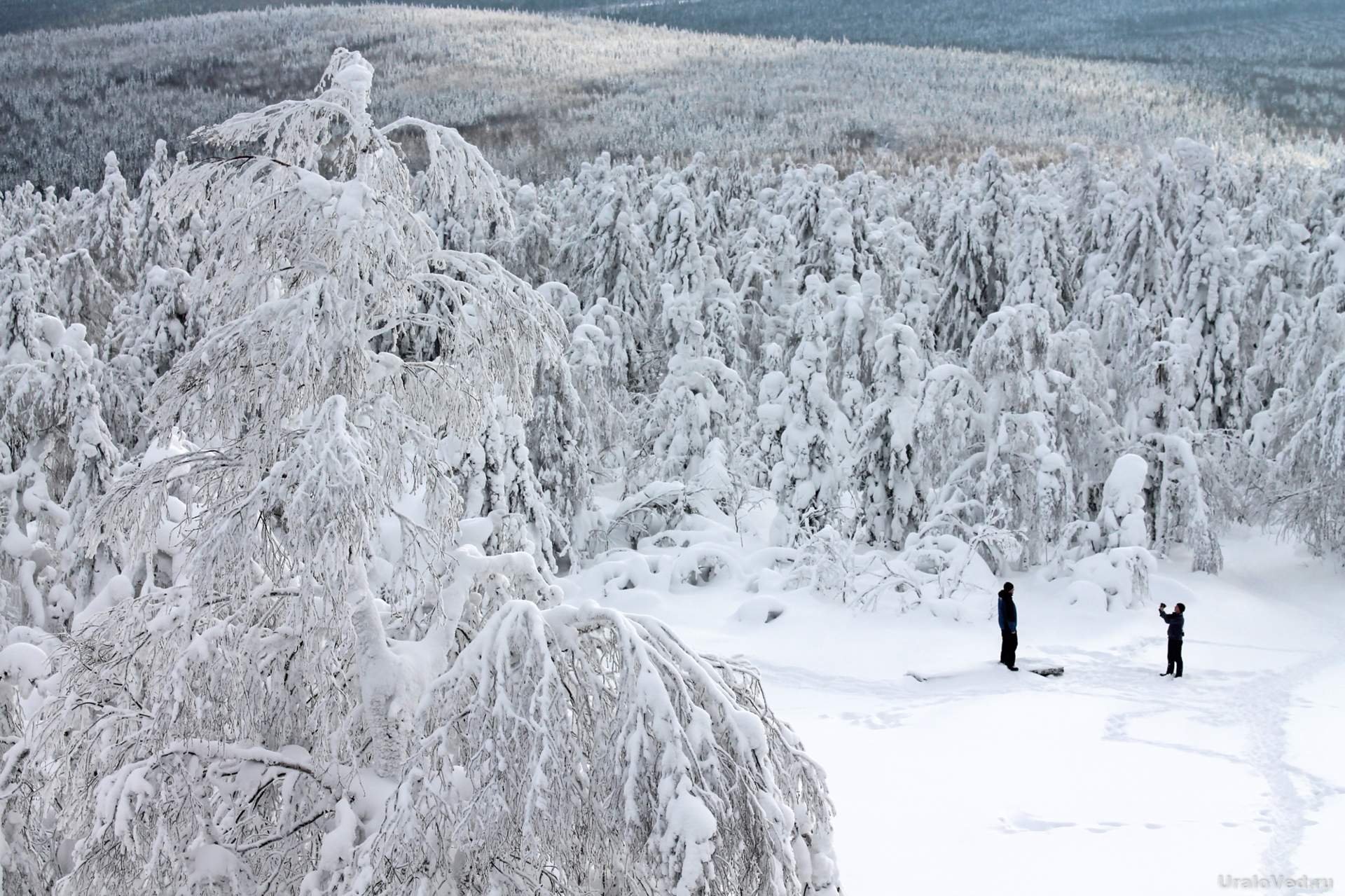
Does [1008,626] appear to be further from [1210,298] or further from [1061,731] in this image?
[1210,298]

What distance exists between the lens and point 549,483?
21422 mm

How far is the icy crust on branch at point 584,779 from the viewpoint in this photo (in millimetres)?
4168

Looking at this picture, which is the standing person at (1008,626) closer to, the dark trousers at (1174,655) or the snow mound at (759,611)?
the dark trousers at (1174,655)

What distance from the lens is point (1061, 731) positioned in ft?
40.2

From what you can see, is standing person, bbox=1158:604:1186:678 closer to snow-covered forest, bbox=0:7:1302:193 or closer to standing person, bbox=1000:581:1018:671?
standing person, bbox=1000:581:1018:671

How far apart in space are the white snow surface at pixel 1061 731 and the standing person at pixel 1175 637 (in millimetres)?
202

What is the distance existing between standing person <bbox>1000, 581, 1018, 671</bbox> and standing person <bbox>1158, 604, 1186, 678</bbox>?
6.51 ft

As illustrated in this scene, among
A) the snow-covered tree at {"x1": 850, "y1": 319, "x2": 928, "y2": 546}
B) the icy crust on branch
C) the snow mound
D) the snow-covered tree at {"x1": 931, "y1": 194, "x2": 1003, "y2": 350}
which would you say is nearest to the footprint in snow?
the icy crust on branch

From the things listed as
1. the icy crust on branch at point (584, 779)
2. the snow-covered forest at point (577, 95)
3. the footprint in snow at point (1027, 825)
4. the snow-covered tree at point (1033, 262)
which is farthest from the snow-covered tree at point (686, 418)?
the snow-covered forest at point (577, 95)

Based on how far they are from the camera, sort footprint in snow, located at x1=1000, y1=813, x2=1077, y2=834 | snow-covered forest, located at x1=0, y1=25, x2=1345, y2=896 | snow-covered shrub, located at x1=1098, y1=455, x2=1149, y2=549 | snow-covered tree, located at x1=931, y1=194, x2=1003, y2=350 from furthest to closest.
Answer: snow-covered tree, located at x1=931, y1=194, x2=1003, y2=350 < snow-covered shrub, located at x1=1098, y1=455, x2=1149, y2=549 < footprint in snow, located at x1=1000, y1=813, x2=1077, y2=834 < snow-covered forest, located at x1=0, y1=25, x2=1345, y2=896

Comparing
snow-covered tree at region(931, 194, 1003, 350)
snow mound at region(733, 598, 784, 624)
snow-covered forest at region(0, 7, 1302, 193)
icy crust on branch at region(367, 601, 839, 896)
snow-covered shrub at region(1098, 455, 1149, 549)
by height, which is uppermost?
A: snow-covered forest at region(0, 7, 1302, 193)

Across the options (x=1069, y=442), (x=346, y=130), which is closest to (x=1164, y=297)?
(x=1069, y=442)

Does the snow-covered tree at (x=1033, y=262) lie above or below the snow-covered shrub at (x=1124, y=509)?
above

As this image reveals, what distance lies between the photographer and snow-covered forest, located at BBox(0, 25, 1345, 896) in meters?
4.45
